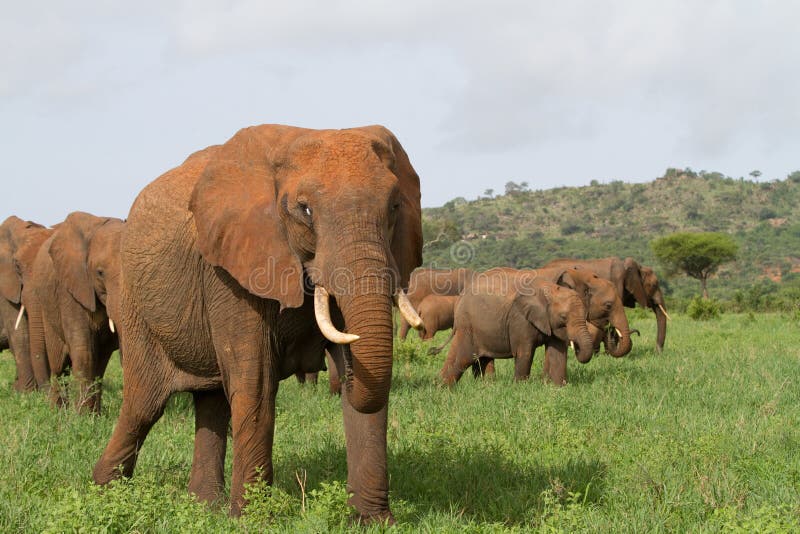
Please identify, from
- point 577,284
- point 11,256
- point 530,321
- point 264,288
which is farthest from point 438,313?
point 264,288

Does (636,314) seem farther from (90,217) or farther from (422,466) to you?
(422,466)

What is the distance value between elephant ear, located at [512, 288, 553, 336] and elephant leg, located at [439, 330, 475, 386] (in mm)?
853

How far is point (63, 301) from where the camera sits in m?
10.6

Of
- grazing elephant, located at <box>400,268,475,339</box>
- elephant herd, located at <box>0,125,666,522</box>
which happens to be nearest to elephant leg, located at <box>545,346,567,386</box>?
elephant herd, located at <box>0,125,666,522</box>

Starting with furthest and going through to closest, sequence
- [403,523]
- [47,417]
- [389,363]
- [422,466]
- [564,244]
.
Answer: [564,244] → [47,417] → [422,466] → [403,523] → [389,363]

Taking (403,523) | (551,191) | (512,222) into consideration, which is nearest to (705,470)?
(403,523)

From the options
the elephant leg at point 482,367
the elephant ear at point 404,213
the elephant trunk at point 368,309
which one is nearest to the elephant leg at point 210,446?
the elephant ear at point 404,213

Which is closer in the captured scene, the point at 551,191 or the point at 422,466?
the point at 422,466

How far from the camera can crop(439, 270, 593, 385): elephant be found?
1209 centimetres

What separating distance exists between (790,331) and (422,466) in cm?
1550

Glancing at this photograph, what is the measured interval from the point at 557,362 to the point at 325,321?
8.00 meters

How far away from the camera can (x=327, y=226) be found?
14.8ft

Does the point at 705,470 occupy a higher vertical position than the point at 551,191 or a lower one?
lower

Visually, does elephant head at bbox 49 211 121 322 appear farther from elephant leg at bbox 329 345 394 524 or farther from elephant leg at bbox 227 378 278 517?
elephant leg at bbox 329 345 394 524
